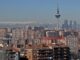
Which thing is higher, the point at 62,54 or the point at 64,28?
the point at 64,28

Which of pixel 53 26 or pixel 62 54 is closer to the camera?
pixel 62 54

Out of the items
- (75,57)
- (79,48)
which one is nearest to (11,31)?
(79,48)

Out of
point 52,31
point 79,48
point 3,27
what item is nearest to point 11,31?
point 3,27

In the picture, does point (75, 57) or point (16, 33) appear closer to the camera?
point (75, 57)

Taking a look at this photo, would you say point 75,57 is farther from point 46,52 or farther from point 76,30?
point 76,30

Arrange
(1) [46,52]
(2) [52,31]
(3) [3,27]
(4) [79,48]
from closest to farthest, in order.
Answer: (1) [46,52], (4) [79,48], (3) [3,27], (2) [52,31]

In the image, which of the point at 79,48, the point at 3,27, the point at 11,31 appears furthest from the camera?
the point at 11,31

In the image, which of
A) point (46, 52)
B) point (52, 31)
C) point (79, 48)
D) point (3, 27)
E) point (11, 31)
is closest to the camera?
point (46, 52)

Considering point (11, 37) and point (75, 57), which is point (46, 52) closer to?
point (75, 57)

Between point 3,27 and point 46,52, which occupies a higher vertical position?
point 3,27
